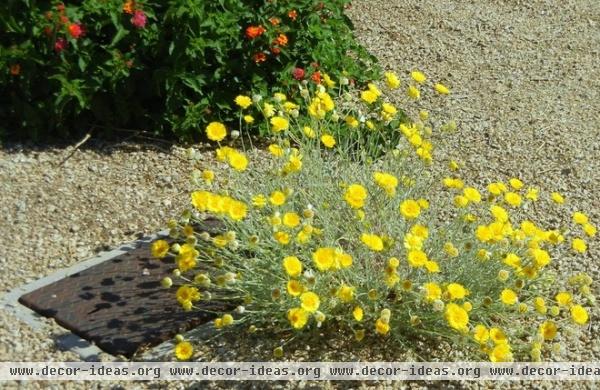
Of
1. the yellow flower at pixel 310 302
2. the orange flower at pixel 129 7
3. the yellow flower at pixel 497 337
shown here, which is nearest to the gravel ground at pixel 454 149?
the yellow flower at pixel 497 337

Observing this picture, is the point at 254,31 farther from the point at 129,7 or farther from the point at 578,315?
the point at 578,315

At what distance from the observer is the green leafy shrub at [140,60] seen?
13.4 feet

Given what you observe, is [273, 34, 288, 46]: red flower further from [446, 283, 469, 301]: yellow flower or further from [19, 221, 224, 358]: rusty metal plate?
[446, 283, 469, 301]: yellow flower

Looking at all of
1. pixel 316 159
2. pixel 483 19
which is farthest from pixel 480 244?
pixel 483 19

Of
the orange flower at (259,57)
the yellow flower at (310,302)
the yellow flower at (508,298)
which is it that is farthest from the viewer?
the orange flower at (259,57)

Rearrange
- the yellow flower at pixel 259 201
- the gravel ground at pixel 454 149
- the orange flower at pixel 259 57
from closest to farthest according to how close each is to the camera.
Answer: the yellow flower at pixel 259 201 < the gravel ground at pixel 454 149 < the orange flower at pixel 259 57

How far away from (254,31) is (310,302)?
202cm

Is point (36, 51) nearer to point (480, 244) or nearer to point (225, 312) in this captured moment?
point (225, 312)

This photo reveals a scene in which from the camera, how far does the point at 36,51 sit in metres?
4.12

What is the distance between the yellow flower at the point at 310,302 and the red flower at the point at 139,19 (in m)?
2.03

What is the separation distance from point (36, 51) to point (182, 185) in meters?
1.00

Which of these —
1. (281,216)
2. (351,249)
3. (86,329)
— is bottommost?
(86,329)

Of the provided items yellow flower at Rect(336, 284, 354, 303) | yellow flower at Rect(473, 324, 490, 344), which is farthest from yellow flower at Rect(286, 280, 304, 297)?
yellow flower at Rect(473, 324, 490, 344)

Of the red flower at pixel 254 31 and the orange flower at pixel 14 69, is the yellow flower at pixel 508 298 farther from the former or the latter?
the orange flower at pixel 14 69
